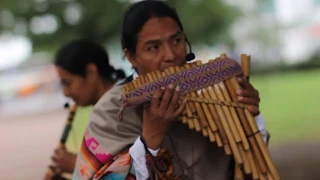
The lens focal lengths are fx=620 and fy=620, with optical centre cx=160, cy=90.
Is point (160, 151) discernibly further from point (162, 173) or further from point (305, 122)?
point (305, 122)

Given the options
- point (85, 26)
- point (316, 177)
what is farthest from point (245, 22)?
point (316, 177)

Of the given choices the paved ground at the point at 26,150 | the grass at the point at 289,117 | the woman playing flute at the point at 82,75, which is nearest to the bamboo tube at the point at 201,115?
the woman playing flute at the point at 82,75

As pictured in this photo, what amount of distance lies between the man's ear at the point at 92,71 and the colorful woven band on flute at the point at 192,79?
123cm

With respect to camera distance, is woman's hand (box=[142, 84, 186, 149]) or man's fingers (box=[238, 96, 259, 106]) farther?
man's fingers (box=[238, 96, 259, 106])

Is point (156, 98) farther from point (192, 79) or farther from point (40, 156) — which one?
point (40, 156)

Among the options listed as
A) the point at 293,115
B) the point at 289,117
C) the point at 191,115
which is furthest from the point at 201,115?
the point at 293,115

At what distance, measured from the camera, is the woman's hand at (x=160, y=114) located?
1941 millimetres

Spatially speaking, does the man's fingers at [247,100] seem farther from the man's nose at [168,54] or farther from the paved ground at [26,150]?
the paved ground at [26,150]

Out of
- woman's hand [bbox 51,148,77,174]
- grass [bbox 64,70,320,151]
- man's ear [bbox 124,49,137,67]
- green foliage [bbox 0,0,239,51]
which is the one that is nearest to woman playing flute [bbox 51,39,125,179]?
woman's hand [bbox 51,148,77,174]

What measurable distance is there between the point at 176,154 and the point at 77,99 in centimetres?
121

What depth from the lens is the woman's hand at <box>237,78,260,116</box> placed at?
6.79 feet

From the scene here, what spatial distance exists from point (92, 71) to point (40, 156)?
7.43 m

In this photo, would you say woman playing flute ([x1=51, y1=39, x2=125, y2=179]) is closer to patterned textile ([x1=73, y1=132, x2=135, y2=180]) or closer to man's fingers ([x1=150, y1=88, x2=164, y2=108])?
patterned textile ([x1=73, y1=132, x2=135, y2=180])

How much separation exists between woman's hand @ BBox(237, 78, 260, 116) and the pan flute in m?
0.02
